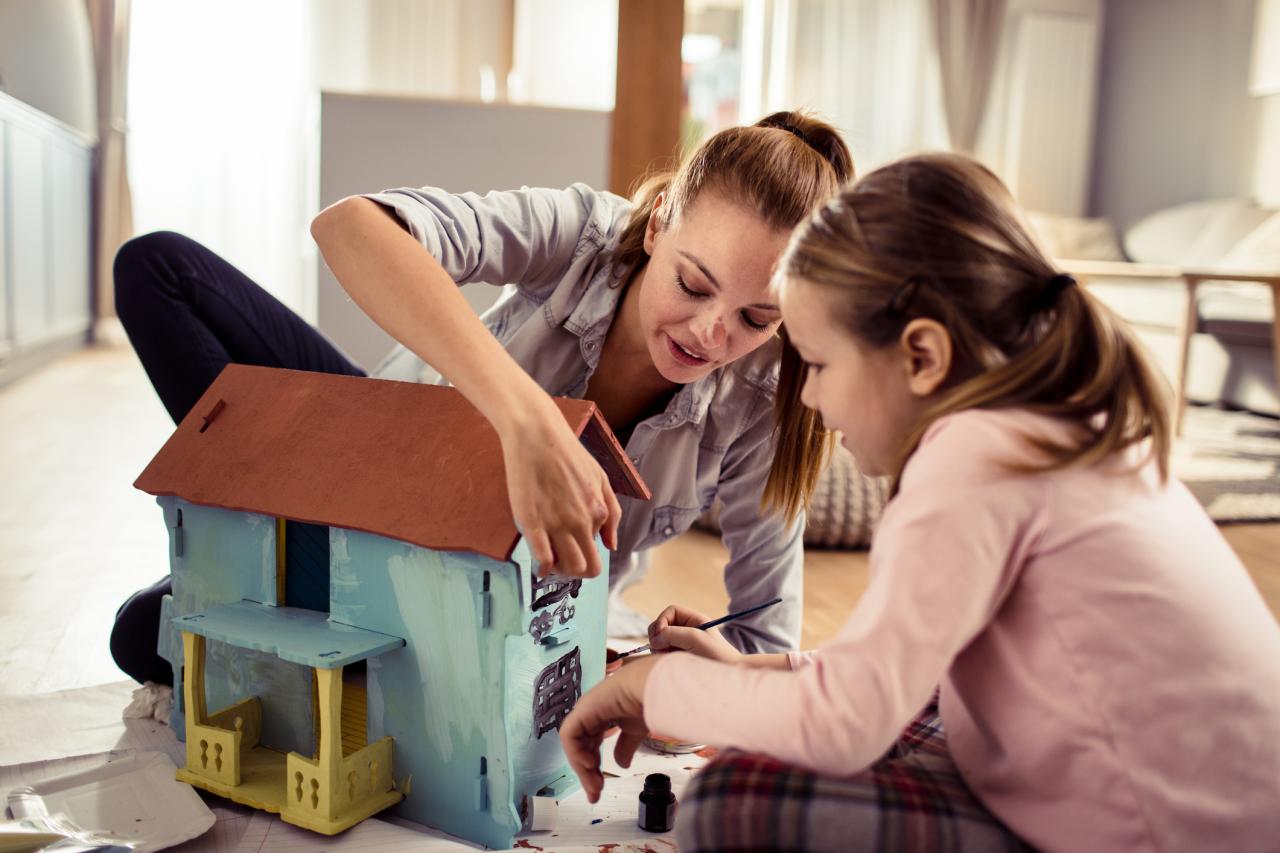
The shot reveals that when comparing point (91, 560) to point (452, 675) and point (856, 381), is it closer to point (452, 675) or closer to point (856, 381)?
point (452, 675)

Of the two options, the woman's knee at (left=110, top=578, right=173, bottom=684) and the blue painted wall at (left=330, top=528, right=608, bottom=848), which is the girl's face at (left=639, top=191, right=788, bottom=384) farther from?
the woman's knee at (left=110, top=578, right=173, bottom=684)

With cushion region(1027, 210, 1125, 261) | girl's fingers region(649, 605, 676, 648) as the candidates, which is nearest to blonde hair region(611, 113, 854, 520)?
girl's fingers region(649, 605, 676, 648)

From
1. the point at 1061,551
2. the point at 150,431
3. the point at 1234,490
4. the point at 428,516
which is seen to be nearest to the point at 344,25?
the point at 150,431

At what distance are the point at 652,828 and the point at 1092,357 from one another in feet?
2.00

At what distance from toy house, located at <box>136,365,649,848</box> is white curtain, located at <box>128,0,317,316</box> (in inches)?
187

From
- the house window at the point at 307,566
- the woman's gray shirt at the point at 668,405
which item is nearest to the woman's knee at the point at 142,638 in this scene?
the house window at the point at 307,566

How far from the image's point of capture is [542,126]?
7.31ft

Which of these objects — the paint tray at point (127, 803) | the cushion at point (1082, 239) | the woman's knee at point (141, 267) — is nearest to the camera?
the paint tray at point (127, 803)

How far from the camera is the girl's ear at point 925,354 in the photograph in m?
0.74

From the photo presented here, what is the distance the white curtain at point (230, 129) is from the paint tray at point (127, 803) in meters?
4.79

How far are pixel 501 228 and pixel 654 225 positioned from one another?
0.18m

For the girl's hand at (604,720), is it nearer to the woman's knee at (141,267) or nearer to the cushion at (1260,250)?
the woman's knee at (141,267)

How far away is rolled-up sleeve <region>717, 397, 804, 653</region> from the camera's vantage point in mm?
1368

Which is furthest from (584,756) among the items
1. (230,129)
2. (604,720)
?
(230,129)
